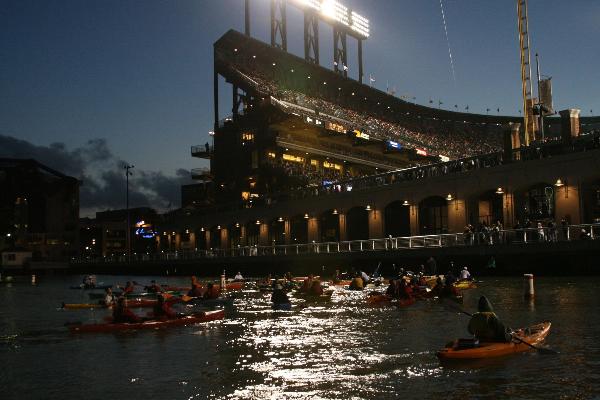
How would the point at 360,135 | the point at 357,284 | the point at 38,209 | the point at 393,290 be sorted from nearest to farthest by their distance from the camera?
the point at 393,290 < the point at 357,284 < the point at 360,135 < the point at 38,209

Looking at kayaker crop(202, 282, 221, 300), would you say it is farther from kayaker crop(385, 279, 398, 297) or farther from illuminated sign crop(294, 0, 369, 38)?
illuminated sign crop(294, 0, 369, 38)

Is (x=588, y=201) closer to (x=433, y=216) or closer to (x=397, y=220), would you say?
(x=433, y=216)

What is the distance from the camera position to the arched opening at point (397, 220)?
71.6m

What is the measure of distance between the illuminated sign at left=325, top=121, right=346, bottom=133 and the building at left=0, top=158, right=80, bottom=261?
65.9 m

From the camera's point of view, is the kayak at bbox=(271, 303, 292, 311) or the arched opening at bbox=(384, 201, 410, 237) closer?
the kayak at bbox=(271, 303, 292, 311)

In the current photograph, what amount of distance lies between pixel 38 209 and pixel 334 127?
7351 centimetres

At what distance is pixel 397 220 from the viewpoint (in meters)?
72.0

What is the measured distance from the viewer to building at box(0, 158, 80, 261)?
12938 cm

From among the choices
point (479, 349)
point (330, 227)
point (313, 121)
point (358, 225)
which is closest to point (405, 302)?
point (479, 349)

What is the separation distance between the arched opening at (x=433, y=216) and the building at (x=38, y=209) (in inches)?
3325

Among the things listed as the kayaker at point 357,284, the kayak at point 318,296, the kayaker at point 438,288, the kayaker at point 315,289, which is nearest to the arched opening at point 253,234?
the kayaker at point 357,284

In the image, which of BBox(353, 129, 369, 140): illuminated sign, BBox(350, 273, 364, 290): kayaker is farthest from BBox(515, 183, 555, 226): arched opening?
BBox(353, 129, 369, 140): illuminated sign

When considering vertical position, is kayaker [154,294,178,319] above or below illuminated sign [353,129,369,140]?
below

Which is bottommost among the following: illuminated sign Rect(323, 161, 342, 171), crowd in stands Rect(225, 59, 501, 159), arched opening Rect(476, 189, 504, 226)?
arched opening Rect(476, 189, 504, 226)
